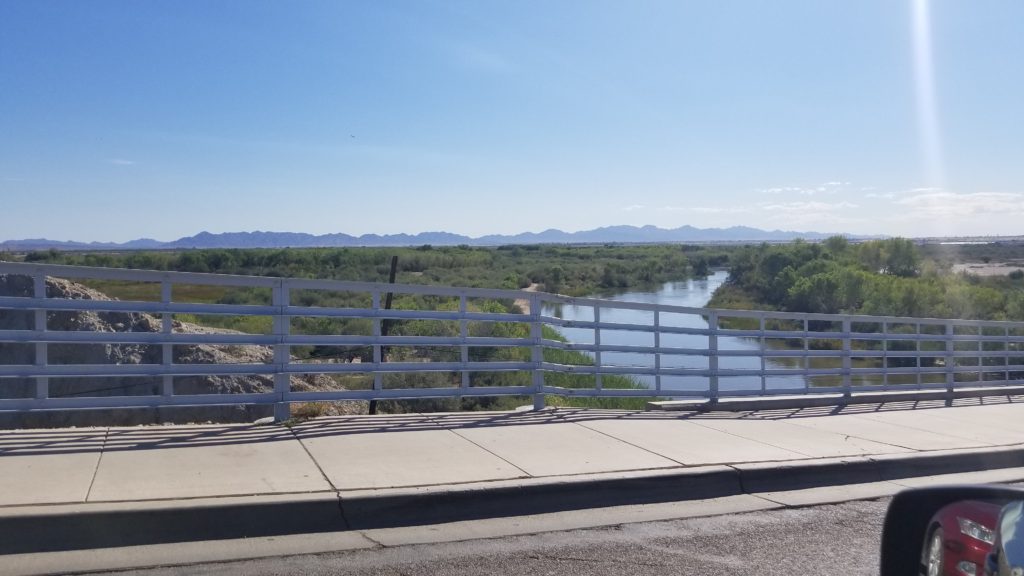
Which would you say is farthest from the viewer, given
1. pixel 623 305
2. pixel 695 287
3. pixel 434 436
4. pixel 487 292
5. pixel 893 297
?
pixel 695 287

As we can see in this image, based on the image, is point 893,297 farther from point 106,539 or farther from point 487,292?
point 106,539

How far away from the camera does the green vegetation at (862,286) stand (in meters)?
36.4

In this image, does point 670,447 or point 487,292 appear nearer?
point 670,447

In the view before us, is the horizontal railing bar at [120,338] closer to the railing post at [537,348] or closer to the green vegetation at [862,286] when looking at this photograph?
the railing post at [537,348]

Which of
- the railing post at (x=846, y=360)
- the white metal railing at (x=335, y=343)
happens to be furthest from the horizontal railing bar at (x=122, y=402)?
the railing post at (x=846, y=360)

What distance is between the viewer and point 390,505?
6.95 meters

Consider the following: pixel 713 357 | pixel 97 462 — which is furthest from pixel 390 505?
pixel 713 357

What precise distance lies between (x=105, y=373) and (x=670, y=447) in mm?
5174

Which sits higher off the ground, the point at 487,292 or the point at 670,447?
the point at 487,292

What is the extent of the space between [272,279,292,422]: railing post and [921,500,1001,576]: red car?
7.16 m

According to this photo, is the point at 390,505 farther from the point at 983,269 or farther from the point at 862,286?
the point at 983,269

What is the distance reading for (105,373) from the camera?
8.49 meters

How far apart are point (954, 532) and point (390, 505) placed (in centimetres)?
459

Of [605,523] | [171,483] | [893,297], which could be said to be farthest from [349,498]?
[893,297]
